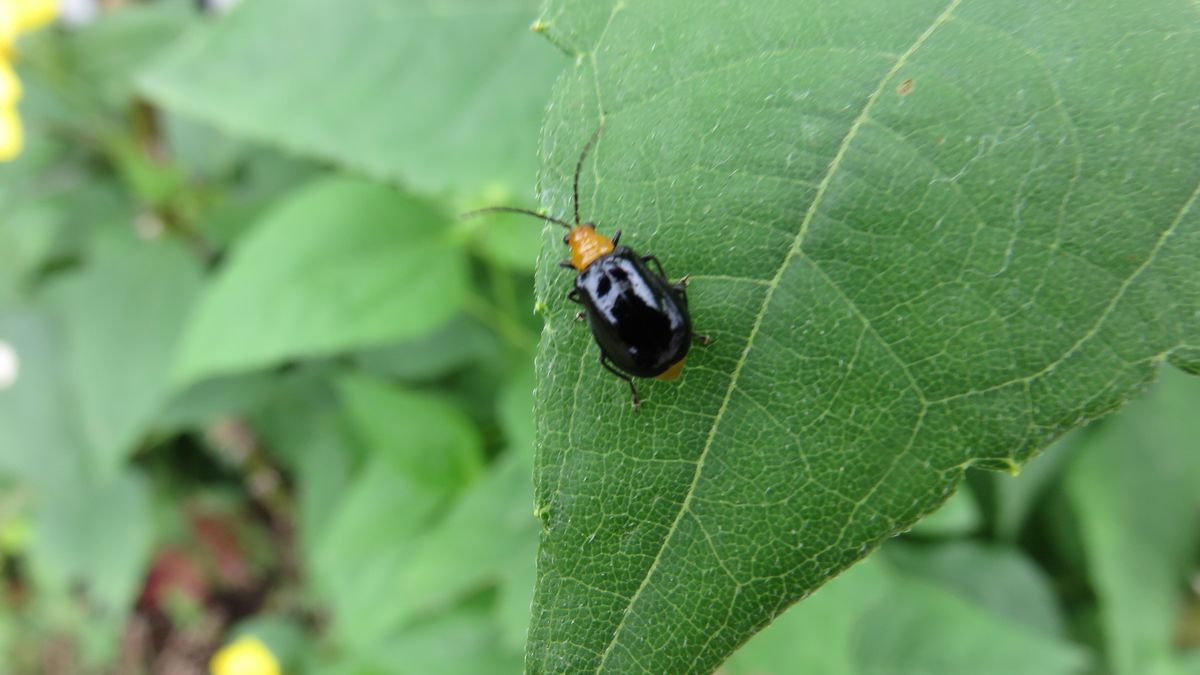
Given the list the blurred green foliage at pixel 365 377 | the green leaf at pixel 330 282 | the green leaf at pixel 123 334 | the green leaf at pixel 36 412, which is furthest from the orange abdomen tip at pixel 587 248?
the green leaf at pixel 36 412

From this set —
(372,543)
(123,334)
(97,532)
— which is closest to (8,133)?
(123,334)

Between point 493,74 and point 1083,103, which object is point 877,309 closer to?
point 1083,103

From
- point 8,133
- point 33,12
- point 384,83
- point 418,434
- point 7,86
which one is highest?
point 33,12

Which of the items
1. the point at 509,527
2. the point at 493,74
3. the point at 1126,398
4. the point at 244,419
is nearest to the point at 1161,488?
the point at 509,527

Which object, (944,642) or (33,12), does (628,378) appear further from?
(33,12)

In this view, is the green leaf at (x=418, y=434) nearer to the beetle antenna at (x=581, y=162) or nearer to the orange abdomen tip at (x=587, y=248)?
the orange abdomen tip at (x=587, y=248)

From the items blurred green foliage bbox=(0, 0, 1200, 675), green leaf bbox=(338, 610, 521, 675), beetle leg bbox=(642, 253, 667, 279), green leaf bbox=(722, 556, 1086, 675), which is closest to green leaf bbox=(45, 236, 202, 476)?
blurred green foliage bbox=(0, 0, 1200, 675)

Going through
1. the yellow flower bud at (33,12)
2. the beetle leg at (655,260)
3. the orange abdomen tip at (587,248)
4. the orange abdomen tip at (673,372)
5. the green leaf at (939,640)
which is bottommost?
the green leaf at (939,640)
